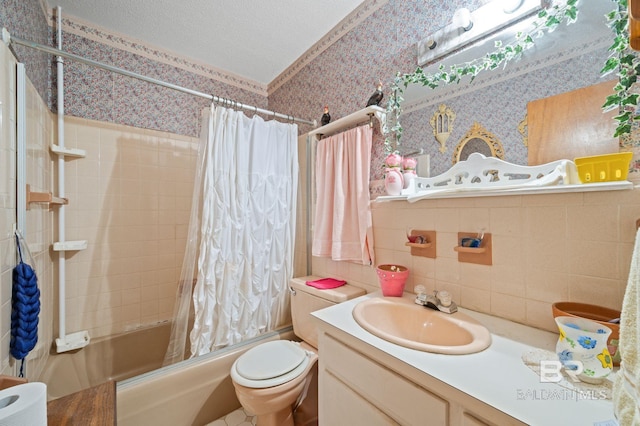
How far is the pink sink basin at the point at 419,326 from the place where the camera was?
2.71ft

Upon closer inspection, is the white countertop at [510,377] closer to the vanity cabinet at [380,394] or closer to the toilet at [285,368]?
the vanity cabinet at [380,394]

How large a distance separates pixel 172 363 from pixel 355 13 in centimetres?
241

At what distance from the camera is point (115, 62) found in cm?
185

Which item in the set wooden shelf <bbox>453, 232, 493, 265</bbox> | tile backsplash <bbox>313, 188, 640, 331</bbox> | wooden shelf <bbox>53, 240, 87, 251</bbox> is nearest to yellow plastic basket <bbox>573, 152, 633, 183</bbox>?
tile backsplash <bbox>313, 188, 640, 331</bbox>

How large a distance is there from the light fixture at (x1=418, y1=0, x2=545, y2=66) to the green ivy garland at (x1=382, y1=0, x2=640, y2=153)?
0.22 feet

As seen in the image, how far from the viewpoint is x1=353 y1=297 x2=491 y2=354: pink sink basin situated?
2.71 ft

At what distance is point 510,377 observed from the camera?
26.0 inches

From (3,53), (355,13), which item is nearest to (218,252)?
(3,53)

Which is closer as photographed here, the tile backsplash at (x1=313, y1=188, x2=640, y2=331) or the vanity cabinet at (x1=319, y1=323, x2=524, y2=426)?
the vanity cabinet at (x1=319, y1=323, x2=524, y2=426)

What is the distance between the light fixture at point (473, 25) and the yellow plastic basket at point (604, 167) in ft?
2.00

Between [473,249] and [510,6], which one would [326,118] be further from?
[473,249]

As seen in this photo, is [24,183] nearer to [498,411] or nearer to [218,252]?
[218,252]

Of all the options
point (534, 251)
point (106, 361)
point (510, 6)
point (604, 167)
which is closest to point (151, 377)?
point (106, 361)

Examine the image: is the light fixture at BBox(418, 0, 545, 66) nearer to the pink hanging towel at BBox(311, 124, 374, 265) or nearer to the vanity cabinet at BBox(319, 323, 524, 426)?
the pink hanging towel at BBox(311, 124, 374, 265)
